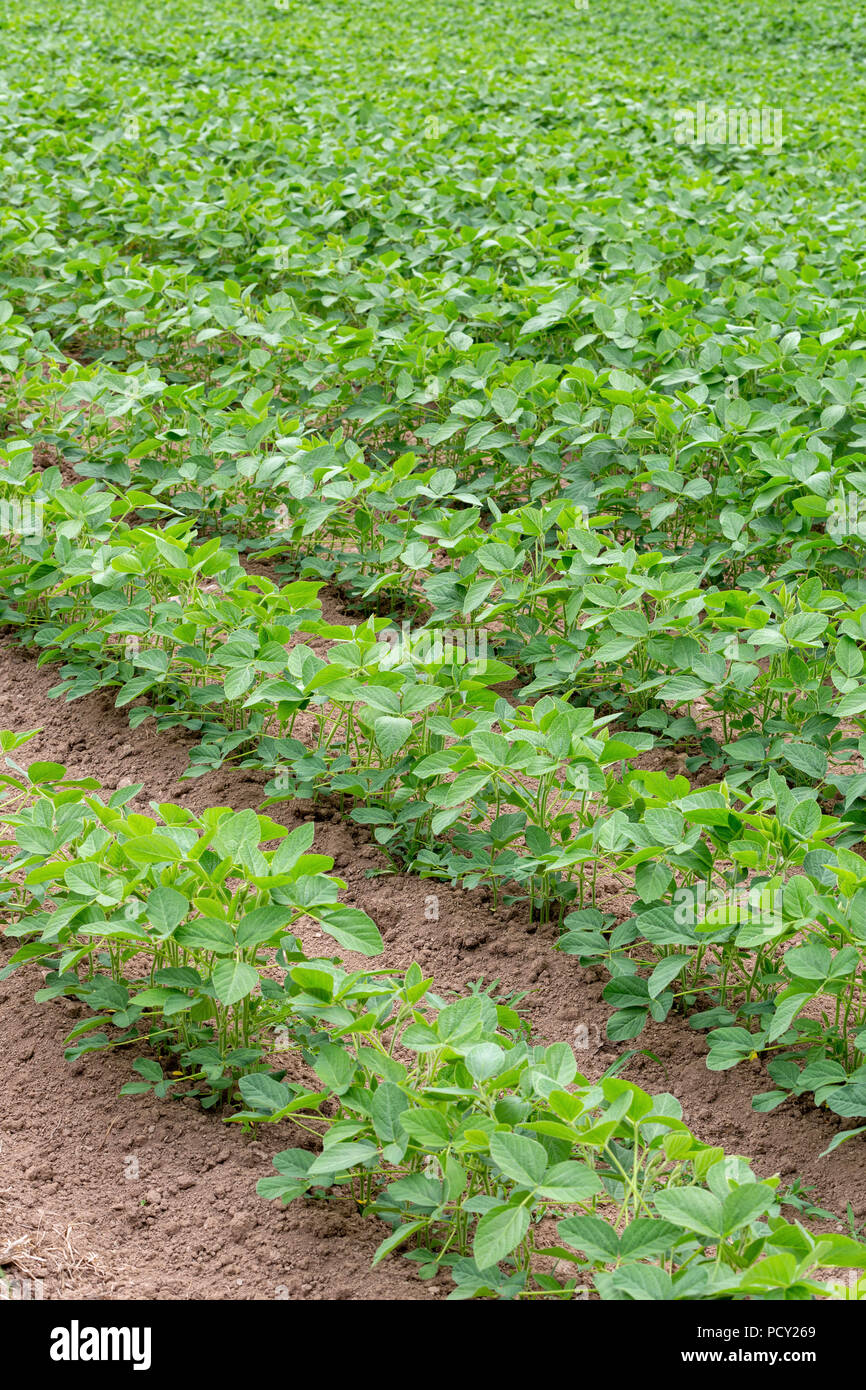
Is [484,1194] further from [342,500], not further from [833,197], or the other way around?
[833,197]

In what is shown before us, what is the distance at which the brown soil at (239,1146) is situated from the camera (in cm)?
166

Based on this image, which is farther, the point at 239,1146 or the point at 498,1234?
the point at 239,1146

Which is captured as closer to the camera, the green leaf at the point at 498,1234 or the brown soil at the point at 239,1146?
the green leaf at the point at 498,1234

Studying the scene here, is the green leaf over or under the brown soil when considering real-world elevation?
over

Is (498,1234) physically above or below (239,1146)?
above

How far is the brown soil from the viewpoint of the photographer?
1661 millimetres

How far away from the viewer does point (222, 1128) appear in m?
1.88

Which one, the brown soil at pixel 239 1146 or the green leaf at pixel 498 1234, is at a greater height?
the green leaf at pixel 498 1234

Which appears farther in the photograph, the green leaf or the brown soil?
the brown soil

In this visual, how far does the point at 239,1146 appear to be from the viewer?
6.08ft

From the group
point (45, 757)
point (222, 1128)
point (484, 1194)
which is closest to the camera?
point (484, 1194)
